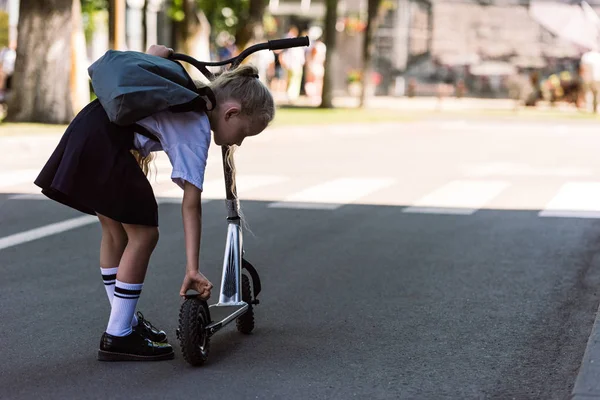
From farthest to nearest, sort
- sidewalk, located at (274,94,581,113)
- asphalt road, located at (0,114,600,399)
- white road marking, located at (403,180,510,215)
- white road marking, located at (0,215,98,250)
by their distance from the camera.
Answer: sidewalk, located at (274,94,581,113)
white road marking, located at (403,180,510,215)
white road marking, located at (0,215,98,250)
asphalt road, located at (0,114,600,399)

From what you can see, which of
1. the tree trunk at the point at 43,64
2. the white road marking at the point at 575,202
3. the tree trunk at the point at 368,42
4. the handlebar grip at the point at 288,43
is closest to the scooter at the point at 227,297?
the handlebar grip at the point at 288,43

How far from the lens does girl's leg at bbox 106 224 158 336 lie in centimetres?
473

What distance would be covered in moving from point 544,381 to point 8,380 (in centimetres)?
211

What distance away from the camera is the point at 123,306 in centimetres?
481

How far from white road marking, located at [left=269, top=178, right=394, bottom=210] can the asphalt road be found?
32mm

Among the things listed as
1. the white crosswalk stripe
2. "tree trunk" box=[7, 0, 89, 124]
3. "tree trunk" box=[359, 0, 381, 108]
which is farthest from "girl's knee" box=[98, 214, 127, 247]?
"tree trunk" box=[359, 0, 381, 108]

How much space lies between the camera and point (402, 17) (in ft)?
148

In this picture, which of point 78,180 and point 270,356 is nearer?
point 78,180

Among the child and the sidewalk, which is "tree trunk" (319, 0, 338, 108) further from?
the child

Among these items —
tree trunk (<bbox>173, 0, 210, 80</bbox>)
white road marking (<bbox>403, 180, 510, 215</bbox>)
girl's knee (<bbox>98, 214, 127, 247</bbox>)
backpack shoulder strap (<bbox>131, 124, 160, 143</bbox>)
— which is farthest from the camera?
tree trunk (<bbox>173, 0, 210, 80</bbox>)

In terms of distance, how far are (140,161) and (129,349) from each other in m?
0.77

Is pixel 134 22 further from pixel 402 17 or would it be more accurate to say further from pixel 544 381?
pixel 544 381

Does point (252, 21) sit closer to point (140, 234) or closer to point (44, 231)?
point (44, 231)

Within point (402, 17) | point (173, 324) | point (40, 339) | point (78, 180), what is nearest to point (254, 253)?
point (173, 324)
